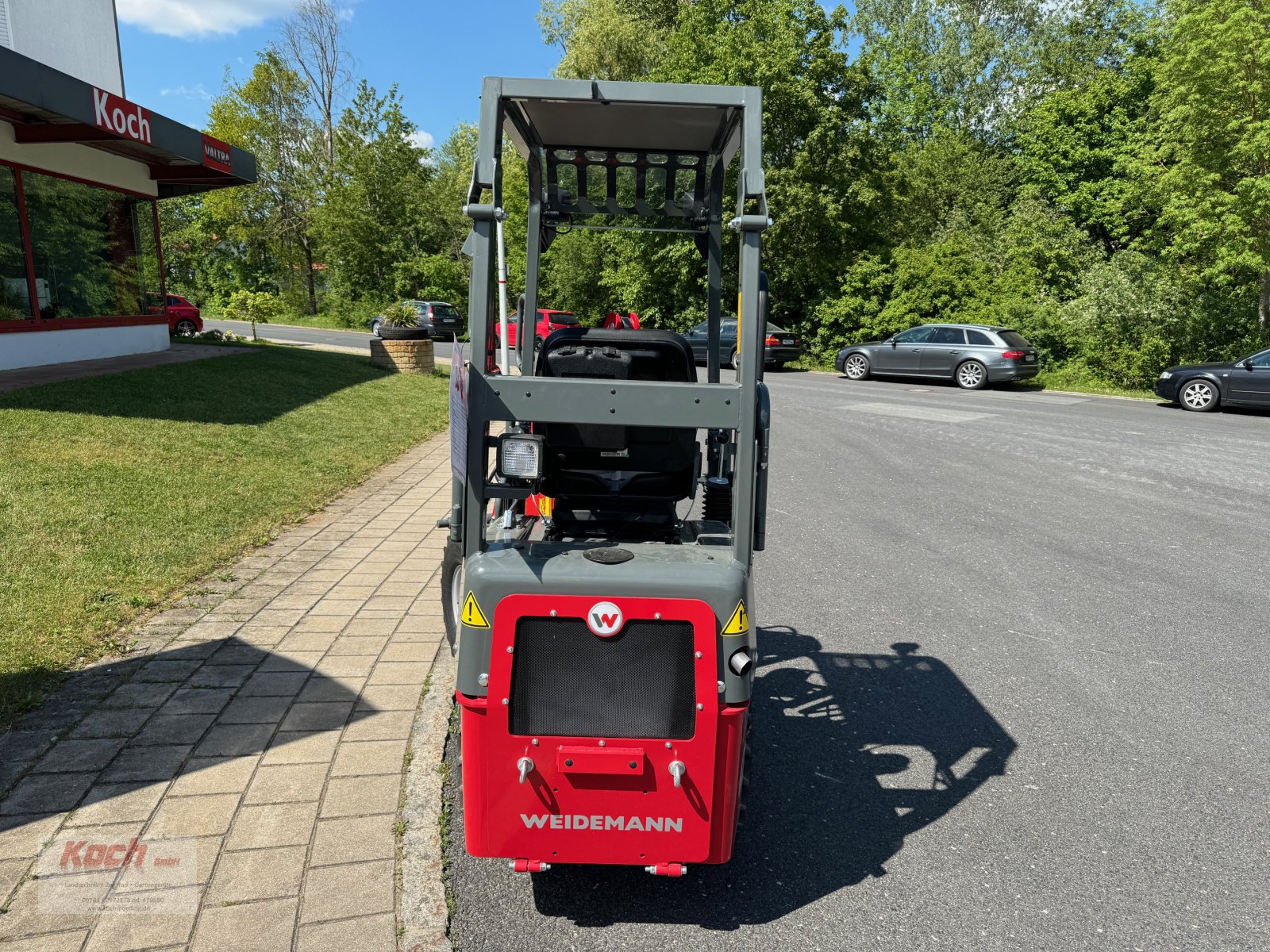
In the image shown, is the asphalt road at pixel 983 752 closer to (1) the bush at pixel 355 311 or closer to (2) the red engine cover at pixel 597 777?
(2) the red engine cover at pixel 597 777

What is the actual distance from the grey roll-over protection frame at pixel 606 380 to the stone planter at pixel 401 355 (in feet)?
48.7

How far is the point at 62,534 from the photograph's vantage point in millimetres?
5992

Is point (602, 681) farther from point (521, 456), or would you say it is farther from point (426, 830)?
point (426, 830)

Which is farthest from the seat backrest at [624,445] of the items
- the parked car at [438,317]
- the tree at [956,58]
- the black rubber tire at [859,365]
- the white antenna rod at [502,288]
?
the tree at [956,58]

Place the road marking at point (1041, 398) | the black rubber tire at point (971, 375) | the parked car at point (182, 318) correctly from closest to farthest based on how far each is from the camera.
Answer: the road marking at point (1041, 398) → the black rubber tire at point (971, 375) → the parked car at point (182, 318)

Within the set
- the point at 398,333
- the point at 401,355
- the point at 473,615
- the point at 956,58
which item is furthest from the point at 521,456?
the point at 956,58

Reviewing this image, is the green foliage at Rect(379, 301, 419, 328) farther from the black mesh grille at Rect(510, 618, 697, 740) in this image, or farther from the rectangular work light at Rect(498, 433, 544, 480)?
the black mesh grille at Rect(510, 618, 697, 740)

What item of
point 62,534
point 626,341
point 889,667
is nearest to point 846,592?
point 889,667

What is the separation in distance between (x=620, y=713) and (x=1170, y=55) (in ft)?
71.4

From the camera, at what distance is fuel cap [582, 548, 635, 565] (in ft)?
9.24

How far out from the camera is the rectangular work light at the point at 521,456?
288cm

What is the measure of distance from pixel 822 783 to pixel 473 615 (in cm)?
187

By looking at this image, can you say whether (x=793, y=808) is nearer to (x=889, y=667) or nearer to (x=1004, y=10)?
(x=889, y=667)

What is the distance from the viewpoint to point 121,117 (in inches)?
486
